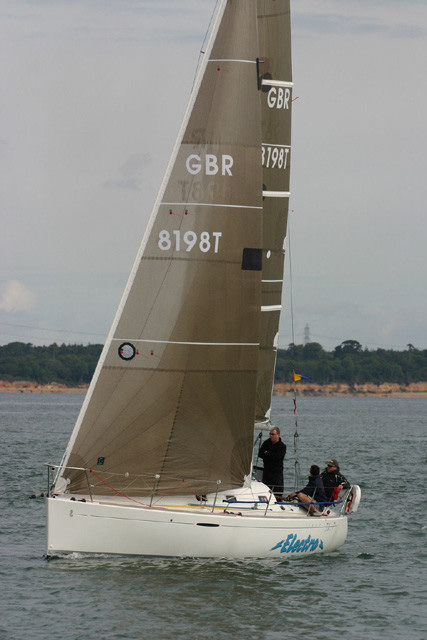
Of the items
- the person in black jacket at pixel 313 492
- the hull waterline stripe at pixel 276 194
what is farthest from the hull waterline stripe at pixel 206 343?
the hull waterline stripe at pixel 276 194

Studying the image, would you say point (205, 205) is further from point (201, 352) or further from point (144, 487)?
point (144, 487)

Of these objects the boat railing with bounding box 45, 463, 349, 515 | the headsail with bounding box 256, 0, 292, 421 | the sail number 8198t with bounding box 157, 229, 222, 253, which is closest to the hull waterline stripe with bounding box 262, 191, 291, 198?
the headsail with bounding box 256, 0, 292, 421

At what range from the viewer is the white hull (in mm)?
16750

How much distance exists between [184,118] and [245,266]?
2.71m

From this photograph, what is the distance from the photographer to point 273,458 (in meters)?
19.4

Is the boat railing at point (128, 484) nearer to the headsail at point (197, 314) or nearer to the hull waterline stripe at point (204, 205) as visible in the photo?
the headsail at point (197, 314)

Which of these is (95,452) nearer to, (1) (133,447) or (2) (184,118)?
(1) (133,447)

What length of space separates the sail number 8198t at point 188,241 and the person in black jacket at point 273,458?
3686mm

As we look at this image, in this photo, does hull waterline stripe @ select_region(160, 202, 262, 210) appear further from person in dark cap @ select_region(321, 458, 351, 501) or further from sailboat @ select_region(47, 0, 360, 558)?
person in dark cap @ select_region(321, 458, 351, 501)

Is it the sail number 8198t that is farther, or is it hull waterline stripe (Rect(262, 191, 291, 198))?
hull waterline stripe (Rect(262, 191, 291, 198))

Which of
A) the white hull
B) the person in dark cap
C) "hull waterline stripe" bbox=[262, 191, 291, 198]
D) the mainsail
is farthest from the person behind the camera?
"hull waterline stripe" bbox=[262, 191, 291, 198]

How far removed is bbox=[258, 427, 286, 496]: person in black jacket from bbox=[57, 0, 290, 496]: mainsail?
836mm

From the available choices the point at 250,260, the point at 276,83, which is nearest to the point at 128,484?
the point at 250,260

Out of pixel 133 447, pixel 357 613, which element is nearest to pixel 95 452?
pixel 133 447
